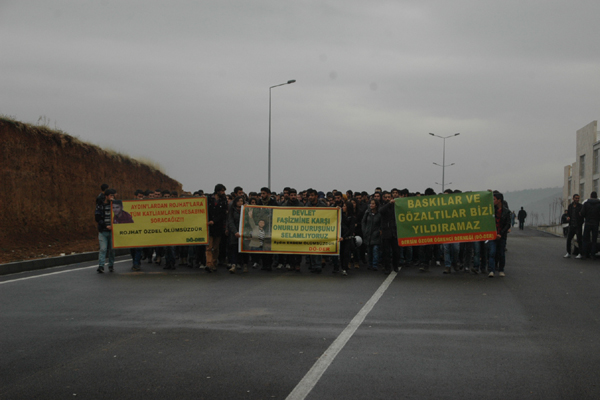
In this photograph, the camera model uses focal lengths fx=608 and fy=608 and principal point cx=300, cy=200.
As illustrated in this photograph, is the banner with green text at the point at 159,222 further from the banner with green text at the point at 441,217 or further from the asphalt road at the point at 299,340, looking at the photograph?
the banner with green text at the point at 441,217

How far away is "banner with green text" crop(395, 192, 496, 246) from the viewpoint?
13703 mm

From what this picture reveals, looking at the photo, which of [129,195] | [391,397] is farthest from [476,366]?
[129,195]

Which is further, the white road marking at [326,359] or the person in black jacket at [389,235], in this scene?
the person in black jacket at [389,235]

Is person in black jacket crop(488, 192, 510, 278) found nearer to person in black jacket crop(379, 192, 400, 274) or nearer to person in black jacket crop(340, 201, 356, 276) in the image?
person in black jacket crop(379, 192, 400, 274)

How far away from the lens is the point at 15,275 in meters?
13.4

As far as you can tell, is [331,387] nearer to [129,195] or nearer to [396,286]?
[396,286]

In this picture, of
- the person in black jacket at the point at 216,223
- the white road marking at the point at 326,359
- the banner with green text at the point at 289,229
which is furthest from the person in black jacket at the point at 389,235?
the white road marking at the point at 326,359

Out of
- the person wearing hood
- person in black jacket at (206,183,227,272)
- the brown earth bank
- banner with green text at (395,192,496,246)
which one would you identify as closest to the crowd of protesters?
person in black jacket at (206,183,227,272)

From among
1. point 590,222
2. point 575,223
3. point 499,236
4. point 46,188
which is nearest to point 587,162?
point 575,223

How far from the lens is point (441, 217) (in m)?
14.2

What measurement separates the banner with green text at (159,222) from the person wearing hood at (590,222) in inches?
419

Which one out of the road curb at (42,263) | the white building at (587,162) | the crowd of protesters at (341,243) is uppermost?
the white building at (587,162)

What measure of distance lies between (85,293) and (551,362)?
24.6 ft

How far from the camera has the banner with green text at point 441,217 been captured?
13703 millimetres
